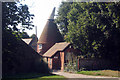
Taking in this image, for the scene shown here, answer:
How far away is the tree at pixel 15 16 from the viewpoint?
14.8 m

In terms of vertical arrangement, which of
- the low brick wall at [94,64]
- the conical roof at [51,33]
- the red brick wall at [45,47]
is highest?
the conical roof at [51,33]

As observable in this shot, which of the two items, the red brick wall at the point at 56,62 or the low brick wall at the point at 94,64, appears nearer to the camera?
the low brick wall at the point at 94,64

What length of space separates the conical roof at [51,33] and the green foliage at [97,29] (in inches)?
444

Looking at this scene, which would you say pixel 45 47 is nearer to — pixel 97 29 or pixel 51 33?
pixel 51 33

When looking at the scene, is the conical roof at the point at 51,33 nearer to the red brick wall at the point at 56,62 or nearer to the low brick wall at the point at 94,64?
the red brick wall at the point at 56,62

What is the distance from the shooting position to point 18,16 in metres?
16.0

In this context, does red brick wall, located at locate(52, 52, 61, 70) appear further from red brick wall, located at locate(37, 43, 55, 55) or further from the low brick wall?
red brick wall, located at locate(37, 43, 55, 55)

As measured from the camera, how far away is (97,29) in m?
24.8

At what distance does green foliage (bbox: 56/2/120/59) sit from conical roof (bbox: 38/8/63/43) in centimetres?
1129

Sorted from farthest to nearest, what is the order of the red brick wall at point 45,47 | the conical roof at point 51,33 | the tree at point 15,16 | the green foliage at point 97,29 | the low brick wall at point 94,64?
1. the red brick wall at point 45,47
2. the conical roof at point 51,33
3. the low brick wall at point 94,64
4. the green foliage at point 97,29
5. the tree at point 15,16

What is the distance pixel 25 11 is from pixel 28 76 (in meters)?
5.64

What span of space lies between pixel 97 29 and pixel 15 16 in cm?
1252

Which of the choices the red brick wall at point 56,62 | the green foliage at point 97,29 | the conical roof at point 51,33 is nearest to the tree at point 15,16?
the green foliage at point 97,29

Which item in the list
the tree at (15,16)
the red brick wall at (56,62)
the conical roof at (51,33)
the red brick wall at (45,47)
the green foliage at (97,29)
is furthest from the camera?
the red brick wall at (45,47)
